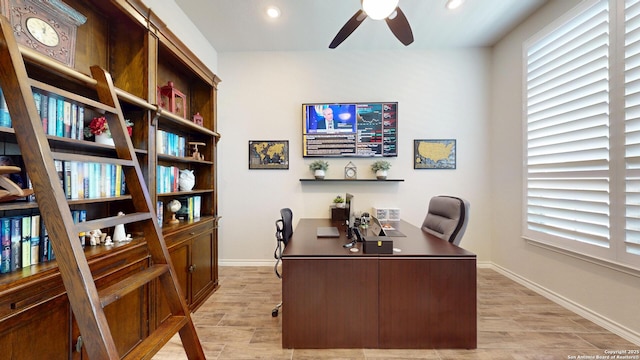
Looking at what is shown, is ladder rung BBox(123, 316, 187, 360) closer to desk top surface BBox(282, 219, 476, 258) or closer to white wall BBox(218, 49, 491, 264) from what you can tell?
desk top surface BBox(282, 219, 476, 258)

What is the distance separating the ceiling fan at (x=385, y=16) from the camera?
1.84 metres

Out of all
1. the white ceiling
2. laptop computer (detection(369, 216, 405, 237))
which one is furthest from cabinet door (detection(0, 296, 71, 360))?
the white ceiling

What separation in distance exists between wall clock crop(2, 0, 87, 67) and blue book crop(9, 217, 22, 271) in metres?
0.92

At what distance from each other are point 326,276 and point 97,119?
190cm

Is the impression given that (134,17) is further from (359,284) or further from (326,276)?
(359,284)

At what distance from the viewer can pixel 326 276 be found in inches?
69.2

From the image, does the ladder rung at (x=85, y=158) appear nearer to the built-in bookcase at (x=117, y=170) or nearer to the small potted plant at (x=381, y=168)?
the built-in bookcase at (x=117, y=170)

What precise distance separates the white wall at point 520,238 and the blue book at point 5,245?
4.03 metres

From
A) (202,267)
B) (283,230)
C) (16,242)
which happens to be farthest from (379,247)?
(16,242)

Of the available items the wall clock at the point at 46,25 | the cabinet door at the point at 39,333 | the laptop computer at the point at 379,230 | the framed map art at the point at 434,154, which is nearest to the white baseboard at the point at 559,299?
the framed map art at the point at 434,154

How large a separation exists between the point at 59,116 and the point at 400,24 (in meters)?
2.51

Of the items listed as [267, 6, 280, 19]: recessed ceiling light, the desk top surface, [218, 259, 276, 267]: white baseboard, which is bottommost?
[218, 259, 276, 267]: white baseboard

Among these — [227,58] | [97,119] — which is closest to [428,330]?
[97,119]

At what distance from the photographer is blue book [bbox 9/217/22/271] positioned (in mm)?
1176
